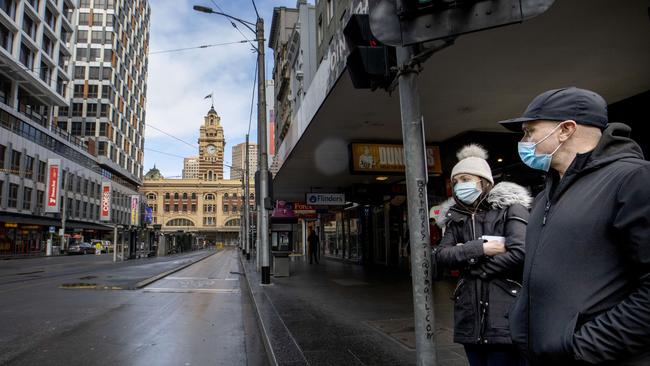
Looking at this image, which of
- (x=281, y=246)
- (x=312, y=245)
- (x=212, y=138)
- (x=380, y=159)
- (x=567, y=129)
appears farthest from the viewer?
(x=212, y=138)

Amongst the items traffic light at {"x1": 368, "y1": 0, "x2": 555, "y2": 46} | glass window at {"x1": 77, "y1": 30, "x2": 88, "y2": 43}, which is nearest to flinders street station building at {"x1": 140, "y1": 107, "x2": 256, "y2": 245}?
glass window at {"x1": 77, "y1": 30, "x2": 88, "y2": 43}

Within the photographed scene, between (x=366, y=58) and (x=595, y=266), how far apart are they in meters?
2.23

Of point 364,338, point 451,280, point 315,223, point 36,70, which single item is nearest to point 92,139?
point 36,70

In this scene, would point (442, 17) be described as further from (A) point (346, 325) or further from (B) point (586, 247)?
(A) point (346, 325)

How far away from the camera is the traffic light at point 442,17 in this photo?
9.10 ft

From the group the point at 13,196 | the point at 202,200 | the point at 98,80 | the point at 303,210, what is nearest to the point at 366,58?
the point at 303,210

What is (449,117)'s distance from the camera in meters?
9.69

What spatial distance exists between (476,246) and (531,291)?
0.78m

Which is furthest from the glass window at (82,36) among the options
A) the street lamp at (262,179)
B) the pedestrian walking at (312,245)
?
the street lamp at (262,179)

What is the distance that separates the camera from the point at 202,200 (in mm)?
120812

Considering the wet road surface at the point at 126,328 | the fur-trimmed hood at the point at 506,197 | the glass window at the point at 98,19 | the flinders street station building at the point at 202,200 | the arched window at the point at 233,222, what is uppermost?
the glass window at the point at 98,19

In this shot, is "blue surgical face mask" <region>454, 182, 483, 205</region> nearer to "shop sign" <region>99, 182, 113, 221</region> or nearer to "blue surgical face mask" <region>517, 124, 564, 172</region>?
"blue surgical face mask" <region>517, 124, 564, 172</region>

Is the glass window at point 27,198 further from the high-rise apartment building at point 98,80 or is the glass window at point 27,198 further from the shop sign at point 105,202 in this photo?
the high-rise apartment building at point 98,80

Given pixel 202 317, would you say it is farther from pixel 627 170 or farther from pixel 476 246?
pixel 627 170
